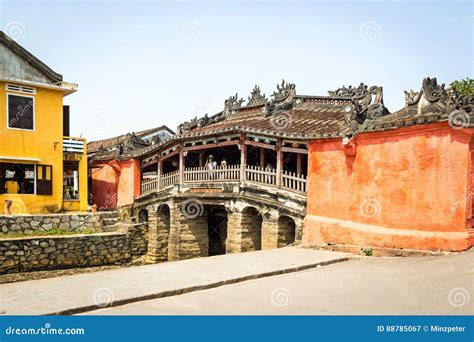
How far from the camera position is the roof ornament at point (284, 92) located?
746 inches

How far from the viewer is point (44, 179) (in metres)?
18.0

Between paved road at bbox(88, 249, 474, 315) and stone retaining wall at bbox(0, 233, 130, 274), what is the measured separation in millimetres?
9562

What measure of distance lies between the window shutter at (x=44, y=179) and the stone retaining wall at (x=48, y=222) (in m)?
1.46

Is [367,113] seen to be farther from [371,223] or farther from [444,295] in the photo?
[444,295]

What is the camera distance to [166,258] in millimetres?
19062

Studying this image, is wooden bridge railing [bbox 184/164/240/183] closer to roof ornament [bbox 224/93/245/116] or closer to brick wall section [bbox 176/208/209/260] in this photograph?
brick wall section [bbox 176/208/209/260]

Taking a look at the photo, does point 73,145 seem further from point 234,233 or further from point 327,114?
point 327,114

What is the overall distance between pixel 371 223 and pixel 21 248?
443 inches

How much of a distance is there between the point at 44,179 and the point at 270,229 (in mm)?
10061

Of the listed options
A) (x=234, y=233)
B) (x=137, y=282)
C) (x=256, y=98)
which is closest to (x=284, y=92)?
(x=256, y=98)

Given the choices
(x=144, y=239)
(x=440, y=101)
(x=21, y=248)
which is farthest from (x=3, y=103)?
(x=440, y=101)

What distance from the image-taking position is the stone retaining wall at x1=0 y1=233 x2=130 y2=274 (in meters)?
14.1

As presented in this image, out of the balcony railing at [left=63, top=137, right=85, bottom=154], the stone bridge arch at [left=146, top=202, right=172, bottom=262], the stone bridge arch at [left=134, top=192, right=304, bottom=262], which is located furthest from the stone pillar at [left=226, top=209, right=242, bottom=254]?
the balcony railing at [left=63, top=137, right=85, bottom=154]

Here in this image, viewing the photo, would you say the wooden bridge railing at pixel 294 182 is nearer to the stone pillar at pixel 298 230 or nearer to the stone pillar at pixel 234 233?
the stone pillar at pixel 298 230
